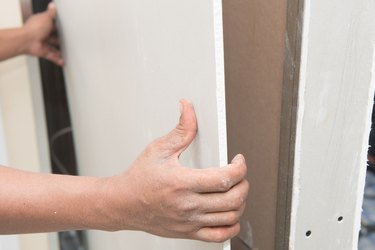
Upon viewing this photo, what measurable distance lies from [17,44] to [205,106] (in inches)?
33.1

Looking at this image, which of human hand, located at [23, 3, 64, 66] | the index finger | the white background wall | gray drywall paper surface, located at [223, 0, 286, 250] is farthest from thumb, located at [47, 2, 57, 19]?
the index finger

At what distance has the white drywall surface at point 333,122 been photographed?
0.62 meters

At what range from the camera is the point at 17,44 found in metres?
1.25

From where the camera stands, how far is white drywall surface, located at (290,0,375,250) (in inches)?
24.5

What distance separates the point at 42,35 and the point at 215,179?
93cm

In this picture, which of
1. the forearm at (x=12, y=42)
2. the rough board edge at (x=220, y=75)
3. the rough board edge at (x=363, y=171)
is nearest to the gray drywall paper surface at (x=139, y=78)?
the rough board edge at (x=220, y=75)

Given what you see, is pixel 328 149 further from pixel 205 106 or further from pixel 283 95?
pixel 205 106

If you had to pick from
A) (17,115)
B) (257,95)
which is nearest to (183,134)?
(257,95)

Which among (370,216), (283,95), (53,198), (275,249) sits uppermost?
(283,95)

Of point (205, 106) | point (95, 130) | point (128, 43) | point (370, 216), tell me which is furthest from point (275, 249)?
point (370, 216)

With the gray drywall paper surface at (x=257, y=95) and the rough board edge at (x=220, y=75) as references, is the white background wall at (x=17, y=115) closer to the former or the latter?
the gray drywall paper surface at (x=257, y=95)

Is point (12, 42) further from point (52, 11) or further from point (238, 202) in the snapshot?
point (238, 202)

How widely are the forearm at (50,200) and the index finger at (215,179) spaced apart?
0.14 m

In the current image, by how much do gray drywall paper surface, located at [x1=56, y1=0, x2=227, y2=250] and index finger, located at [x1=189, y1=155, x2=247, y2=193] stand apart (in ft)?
0.07
